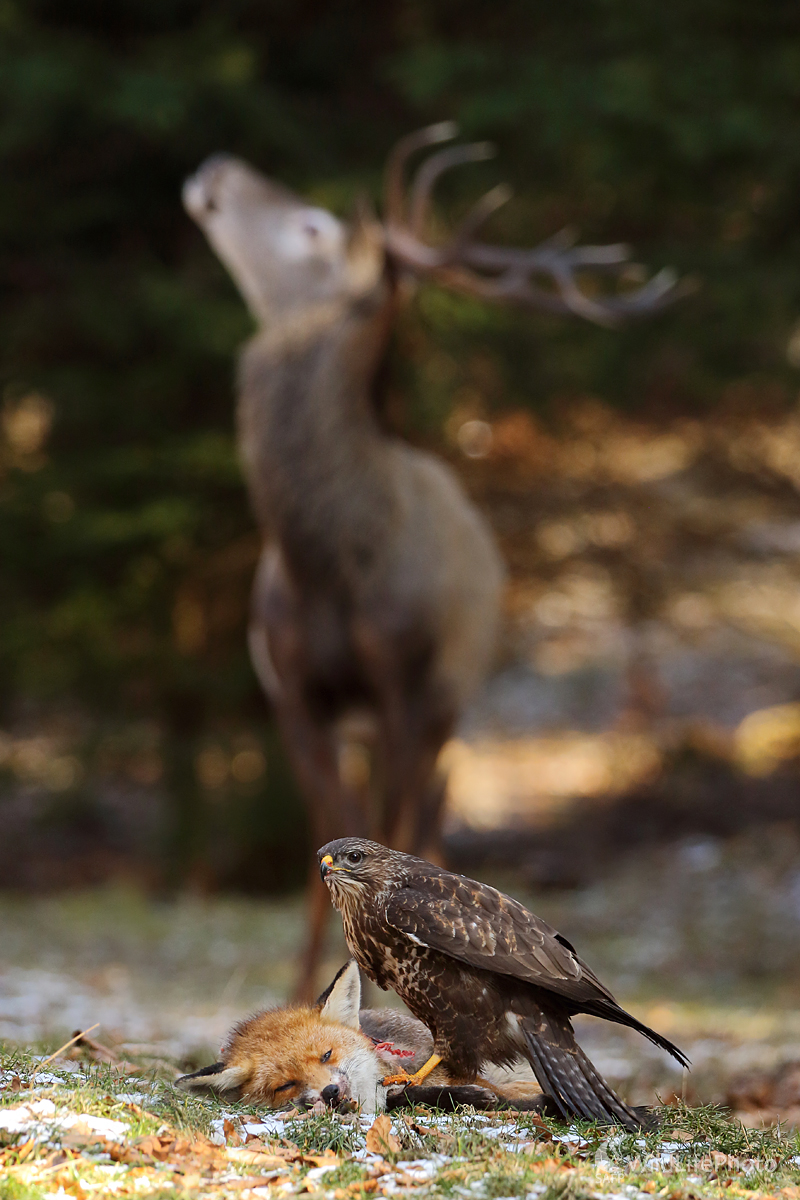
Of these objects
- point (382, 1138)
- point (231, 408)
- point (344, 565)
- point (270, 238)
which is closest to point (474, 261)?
point (270, 238)

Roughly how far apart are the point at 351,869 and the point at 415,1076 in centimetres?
46

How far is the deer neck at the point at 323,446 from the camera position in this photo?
6035 millimetres

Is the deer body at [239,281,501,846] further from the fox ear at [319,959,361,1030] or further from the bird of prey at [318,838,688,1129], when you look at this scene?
the bird of prey at [318,838,688,1129]

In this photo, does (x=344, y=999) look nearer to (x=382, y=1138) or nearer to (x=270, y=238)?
(x=382, y=1138)

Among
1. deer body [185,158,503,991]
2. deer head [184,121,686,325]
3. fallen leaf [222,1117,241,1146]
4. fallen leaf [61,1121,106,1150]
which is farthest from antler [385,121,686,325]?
fallen leaf [61,1121,106,1150]

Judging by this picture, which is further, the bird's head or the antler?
the antler

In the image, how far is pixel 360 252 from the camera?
6340 millimetres

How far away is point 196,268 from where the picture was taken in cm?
1084

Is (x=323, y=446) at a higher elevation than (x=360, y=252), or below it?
below

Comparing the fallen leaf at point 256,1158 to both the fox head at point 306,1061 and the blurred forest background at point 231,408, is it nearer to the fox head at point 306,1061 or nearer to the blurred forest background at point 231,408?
the fox head at point 306,1061

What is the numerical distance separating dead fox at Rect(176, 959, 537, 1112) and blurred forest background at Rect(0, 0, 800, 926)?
6887 millimetres

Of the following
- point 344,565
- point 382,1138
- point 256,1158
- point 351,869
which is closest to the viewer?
point 256,1158

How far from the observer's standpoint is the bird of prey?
2.56 m

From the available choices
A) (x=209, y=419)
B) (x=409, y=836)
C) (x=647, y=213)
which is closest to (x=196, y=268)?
(x=209, y=419)
